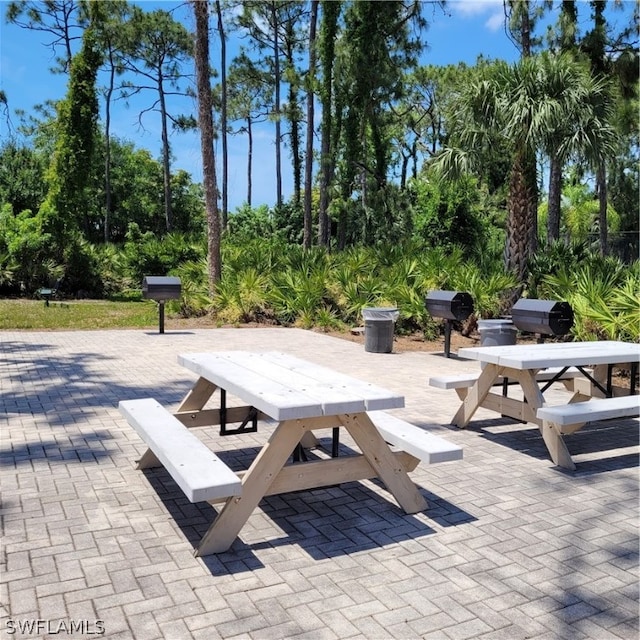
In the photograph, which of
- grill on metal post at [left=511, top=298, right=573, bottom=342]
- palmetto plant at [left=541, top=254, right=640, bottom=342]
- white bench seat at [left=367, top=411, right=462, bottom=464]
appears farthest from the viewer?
palmetto plant at [left=541, top=254, right=640, bottom=342]

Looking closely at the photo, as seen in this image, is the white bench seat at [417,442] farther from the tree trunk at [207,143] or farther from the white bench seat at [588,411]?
the tree trunk at [207,143]

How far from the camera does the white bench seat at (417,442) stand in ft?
12.1

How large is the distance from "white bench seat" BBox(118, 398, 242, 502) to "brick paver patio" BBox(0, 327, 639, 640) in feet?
1.36

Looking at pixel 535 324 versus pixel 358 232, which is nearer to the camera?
pixel 535 324

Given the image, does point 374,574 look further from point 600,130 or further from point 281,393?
point 600,130

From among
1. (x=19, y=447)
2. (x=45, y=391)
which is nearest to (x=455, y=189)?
(x=45, y=391)

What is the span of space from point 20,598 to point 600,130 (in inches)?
A: 479

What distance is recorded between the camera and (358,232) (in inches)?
1208

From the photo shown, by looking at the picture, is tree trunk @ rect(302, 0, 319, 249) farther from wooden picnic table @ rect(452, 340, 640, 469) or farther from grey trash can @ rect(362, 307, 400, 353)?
wooden picnic table @ rect(452, 340, 640, 469)

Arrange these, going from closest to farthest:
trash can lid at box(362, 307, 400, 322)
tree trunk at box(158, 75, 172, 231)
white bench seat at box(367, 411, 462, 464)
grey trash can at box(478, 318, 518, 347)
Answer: white bench seat at box(367, 411, 462, 464) → grey trash can at box(478, 318, 518, 347) → trash can lid at box(362, 307, 400, 322) → tree trunk at box(158, 75, 172, 231)

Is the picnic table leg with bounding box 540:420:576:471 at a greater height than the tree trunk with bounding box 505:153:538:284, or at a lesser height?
lesser

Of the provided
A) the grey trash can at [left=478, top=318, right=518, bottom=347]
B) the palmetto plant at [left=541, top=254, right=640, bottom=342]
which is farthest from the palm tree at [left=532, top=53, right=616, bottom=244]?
the grey trash can at [left=478, top=318, right=518, bottom=347]

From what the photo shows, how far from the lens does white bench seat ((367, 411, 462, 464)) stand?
369 centimetres

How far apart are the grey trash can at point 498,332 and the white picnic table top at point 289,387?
538cm
